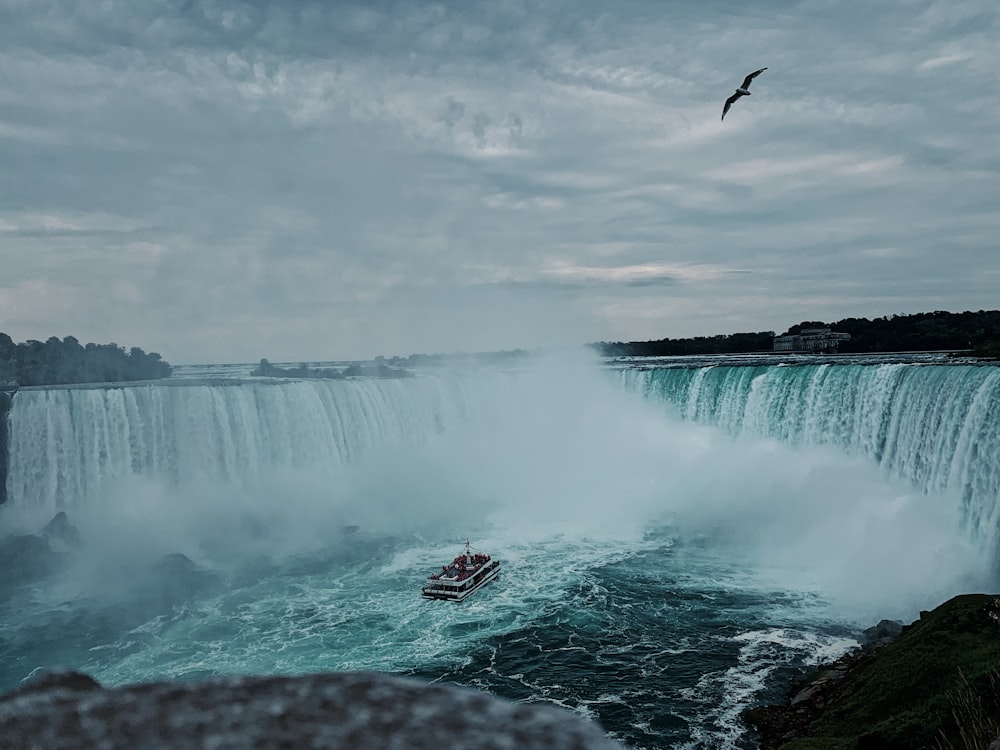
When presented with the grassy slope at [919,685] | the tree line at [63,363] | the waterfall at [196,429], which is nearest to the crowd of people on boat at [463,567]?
the grassy slope at [919,685]

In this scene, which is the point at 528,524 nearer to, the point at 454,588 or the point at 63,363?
the point at 454,588

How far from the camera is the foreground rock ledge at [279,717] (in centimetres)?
101

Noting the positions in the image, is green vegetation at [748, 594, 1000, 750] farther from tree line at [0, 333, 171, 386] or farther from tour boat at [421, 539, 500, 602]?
tree line at [0, 333, 171, 386]

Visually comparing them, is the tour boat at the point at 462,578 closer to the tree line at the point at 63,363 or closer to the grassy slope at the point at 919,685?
the grassy slope at the point at 919,685

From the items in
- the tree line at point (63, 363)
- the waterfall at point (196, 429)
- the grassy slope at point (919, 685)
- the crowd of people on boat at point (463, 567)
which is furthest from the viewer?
the tree line at point (63, 363)

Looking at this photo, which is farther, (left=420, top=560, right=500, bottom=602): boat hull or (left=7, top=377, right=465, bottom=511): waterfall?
(left=7, top=377, right=465, bottom=511): waterfall

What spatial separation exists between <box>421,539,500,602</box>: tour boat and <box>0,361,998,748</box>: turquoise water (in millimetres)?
574

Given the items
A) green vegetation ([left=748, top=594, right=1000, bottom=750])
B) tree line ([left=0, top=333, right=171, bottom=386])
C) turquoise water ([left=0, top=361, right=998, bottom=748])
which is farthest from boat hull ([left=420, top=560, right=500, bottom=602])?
tree line ([left=0, top=333, right=171, bottom=386])

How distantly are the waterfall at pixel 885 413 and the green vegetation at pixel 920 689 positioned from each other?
9.25 meters

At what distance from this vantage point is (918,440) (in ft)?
83.9

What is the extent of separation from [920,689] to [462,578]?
526 inches

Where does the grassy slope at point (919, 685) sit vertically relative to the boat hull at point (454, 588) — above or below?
above

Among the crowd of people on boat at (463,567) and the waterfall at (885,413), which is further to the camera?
the crowd of people on boat at (463,567)

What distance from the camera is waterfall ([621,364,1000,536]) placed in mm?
22562
